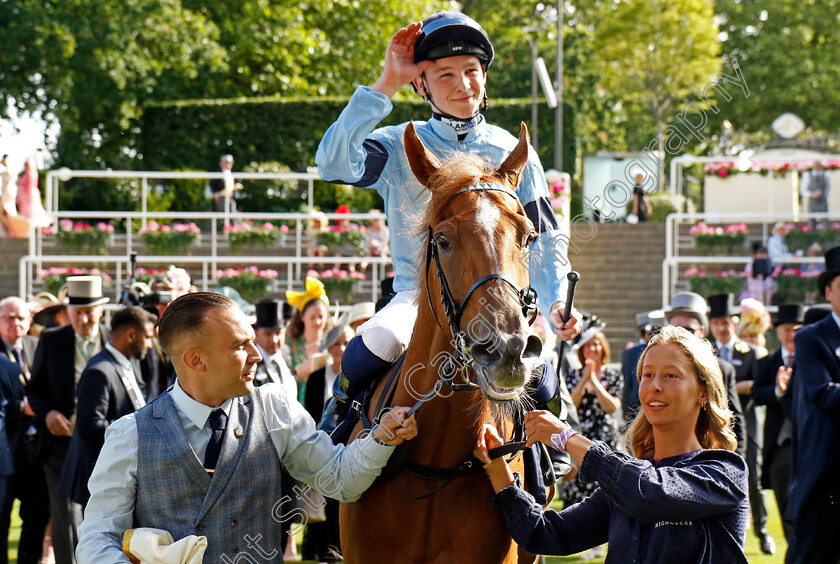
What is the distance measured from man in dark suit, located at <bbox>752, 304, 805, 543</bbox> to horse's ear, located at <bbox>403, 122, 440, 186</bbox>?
4.43 metres

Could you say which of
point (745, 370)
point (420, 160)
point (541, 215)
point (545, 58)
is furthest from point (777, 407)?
point (545, 58)

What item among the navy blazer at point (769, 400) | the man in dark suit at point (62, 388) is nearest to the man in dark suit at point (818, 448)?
the navy blazer at point (769, 400)

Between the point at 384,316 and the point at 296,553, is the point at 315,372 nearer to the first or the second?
the point at 296,553

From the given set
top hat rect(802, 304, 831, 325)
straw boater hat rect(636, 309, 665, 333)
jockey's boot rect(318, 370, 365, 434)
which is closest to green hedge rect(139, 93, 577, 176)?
straw boater hat rect(636, 309, 665, 333)

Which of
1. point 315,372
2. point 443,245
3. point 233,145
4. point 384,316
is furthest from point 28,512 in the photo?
point 233,145

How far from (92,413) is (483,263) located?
3.83 m

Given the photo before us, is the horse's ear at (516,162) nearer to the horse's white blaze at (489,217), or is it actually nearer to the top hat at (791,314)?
the horse's white blaze at (489,217)

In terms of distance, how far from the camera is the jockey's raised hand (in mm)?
3711

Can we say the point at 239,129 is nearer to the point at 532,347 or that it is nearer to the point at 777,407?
the point at 777,407

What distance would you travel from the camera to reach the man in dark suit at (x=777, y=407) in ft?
24.2

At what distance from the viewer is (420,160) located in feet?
10.9

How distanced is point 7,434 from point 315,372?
2.21 meters

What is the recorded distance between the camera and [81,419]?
19.9 feet

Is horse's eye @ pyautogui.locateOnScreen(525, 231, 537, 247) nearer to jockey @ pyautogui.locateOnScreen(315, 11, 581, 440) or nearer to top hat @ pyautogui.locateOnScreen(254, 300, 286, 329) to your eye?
jockey @ pyautogui.locateOnScreen(315, 11, 581, 440)
